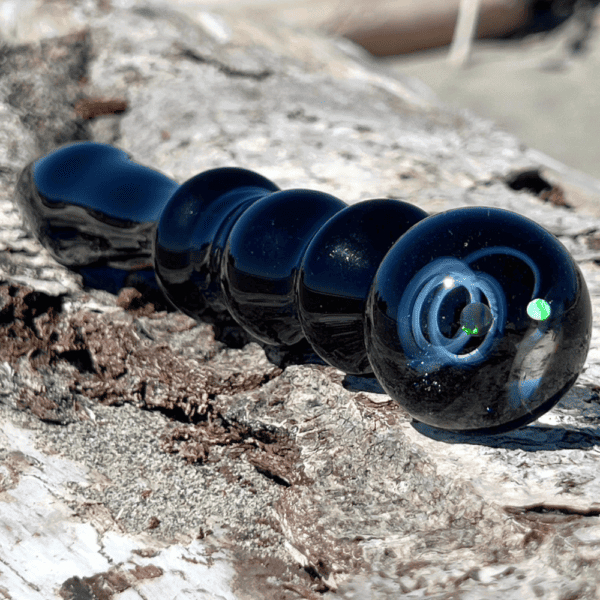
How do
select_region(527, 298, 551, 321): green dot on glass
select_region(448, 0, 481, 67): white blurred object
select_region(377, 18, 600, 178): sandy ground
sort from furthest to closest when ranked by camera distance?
select_region(448, 0, 481, 67): white blurred object, select_region(377, 18, 600, 178): sandy ground, select_region(527, 298, 551, 321): green dot on glass

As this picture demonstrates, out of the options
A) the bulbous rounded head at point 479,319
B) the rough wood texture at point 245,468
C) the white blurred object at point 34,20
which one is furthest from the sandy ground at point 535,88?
the bulbous rounded head at point 479,319

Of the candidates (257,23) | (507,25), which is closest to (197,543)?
(257,23)

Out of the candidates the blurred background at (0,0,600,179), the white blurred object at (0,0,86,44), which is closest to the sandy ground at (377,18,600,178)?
the blurred background at (0,0,600,179)

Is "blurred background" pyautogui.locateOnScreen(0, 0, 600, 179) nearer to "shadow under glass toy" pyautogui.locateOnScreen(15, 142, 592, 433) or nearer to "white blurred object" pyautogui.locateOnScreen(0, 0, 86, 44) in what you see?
"white blurred object" pyautogui.locateOnScreen(0, 0, 86, 44)

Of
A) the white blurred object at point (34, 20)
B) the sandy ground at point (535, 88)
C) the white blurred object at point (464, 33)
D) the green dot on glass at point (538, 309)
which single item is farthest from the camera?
the white blurred object at point (464, 33)

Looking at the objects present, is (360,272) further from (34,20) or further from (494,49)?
(494,49)

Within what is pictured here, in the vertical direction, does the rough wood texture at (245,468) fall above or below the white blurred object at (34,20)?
below

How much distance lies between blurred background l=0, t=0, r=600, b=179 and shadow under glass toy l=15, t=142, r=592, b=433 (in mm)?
3900

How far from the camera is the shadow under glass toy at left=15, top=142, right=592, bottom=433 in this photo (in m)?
0.95

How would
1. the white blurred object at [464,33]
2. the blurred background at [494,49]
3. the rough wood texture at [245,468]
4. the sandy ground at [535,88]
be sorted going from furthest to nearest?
the white blurred object at [464,33], the blurred background at [494,49], the sandy ground at [535,88], the rough wood texture at [245,468]

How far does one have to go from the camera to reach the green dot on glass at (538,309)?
3.04 feet

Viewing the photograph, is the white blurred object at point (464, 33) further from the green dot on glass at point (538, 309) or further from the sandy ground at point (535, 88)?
the green dot on glass at point (538, 309)

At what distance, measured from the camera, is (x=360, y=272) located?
1115 mm

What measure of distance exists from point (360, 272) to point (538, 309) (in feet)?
0.96
